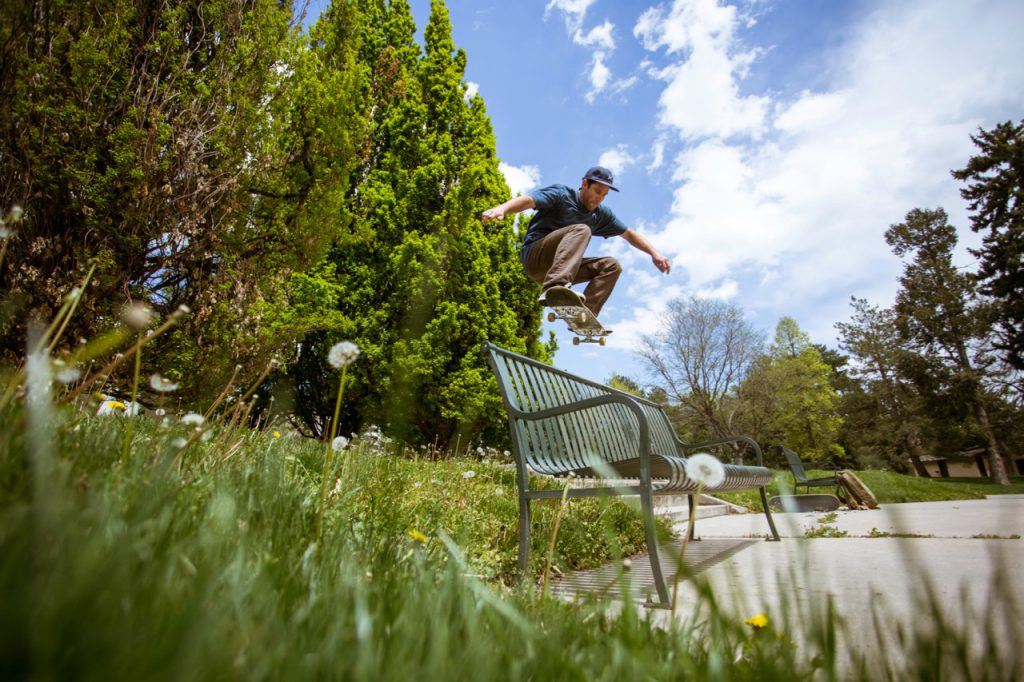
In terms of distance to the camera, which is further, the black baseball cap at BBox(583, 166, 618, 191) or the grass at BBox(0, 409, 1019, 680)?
the black baseball cap at BBox(583, 166, 618, 191)

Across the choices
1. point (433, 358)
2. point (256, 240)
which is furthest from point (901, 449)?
point (256, 240)

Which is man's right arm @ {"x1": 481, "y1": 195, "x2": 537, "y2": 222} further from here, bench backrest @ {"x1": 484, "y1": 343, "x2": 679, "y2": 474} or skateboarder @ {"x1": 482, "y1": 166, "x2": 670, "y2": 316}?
bench backrest @ {"x1": 484, "y1": 343, "x2": 679, "y2": 474}

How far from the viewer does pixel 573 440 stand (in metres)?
3.40

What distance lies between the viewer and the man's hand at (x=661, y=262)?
5996mm

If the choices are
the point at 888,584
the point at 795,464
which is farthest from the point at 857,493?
the point at 888,584

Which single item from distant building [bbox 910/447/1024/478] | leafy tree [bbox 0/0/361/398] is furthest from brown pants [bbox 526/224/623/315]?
distant building [bbox 910/447/1024/478]

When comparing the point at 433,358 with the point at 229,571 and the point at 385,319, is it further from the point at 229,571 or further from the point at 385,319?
the point at 229,571

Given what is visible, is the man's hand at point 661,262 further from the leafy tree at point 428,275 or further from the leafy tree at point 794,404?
the leafy tree at point 794,404

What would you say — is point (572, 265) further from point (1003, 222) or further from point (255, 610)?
point (1003, 222)

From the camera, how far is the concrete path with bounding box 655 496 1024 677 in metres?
0.60

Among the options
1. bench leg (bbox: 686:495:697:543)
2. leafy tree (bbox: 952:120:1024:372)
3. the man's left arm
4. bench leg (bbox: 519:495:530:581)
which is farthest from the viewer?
leafy tree (bbox: 952:120:1024:372)

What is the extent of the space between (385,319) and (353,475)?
23.5ft

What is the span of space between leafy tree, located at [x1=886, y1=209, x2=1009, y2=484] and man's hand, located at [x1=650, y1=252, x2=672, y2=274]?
24.7m

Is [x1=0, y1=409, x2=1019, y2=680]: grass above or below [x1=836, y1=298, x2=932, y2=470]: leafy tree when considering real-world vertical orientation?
below
